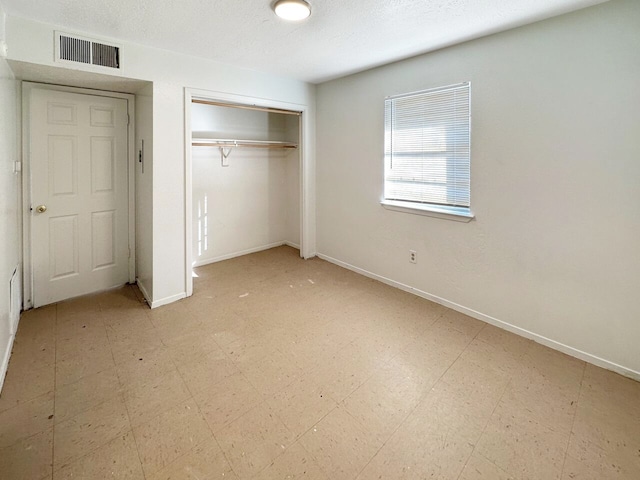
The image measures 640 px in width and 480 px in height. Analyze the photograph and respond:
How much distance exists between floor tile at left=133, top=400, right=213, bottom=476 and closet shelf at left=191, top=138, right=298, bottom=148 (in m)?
3.05

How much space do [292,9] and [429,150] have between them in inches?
68.2

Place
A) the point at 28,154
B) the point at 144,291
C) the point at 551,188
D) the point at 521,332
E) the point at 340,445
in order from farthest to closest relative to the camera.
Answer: the point at 144,291 → the point at 28,154 → the point at 521,332 → the point at 551,188 → the point at 340,445

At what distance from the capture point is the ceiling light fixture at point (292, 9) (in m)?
2.02

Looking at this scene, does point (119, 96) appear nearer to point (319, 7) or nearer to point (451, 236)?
point (319, 7)

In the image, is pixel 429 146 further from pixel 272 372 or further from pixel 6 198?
pixel 6 198

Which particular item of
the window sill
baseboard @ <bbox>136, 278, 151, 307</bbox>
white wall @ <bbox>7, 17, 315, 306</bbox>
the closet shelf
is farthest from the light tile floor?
the closet shelf

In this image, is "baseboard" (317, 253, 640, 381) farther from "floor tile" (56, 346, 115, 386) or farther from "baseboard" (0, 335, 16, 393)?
"baseboard" (0, 335, 16, 393)

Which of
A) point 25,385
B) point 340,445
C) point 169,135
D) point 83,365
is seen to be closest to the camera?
point 340,445

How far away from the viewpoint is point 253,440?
5.27 feet

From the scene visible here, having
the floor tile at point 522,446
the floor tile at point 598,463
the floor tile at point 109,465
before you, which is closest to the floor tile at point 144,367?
the floor tile at point 109,465

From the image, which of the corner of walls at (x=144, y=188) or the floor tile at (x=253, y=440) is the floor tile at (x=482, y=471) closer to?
the floor tile at (x=253, y=440)

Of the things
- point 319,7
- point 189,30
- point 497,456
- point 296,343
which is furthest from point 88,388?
point 319,7

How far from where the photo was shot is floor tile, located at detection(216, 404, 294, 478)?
148cm

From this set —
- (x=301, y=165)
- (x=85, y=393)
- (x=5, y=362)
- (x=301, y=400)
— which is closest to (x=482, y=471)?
(x=301, y=400)
